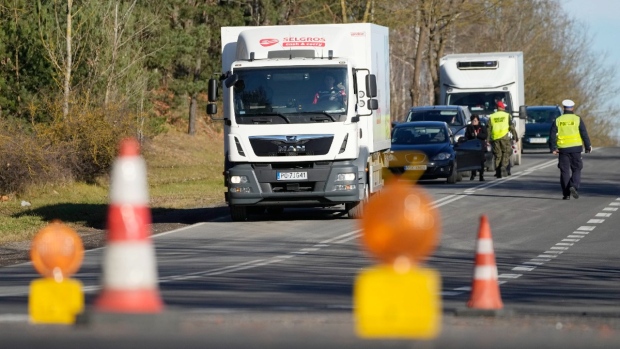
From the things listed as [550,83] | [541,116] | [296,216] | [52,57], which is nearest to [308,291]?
[296,216]

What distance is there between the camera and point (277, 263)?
15992 mm

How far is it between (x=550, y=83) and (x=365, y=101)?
220 feet

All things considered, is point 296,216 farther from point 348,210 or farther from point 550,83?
point 550,83

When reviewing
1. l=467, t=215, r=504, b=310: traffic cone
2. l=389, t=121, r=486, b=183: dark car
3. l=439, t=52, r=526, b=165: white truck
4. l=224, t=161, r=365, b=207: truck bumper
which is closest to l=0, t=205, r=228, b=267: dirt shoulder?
l=224, t=161, r=365, b=207: truck bumper

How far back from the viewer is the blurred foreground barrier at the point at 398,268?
6.11 meters

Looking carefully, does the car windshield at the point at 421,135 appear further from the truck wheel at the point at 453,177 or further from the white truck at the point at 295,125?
the white truck at the point at 295,125

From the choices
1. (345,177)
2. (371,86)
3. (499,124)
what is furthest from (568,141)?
(499,124)

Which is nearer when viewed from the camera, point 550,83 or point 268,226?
point 268,226

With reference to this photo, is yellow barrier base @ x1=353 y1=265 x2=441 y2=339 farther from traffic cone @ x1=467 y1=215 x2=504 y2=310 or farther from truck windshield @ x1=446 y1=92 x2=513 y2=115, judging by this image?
truck windshield @ x1=446 y1=92 x2=513 y2=115

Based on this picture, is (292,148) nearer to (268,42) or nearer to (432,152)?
(268,42)

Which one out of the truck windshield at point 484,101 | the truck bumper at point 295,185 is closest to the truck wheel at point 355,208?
the truck bumper at point 295,185

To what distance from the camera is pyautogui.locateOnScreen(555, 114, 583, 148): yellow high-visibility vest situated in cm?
2631

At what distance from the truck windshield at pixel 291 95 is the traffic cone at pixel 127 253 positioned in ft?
49.7

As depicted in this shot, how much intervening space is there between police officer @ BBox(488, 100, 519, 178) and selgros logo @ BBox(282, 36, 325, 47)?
13017mm
